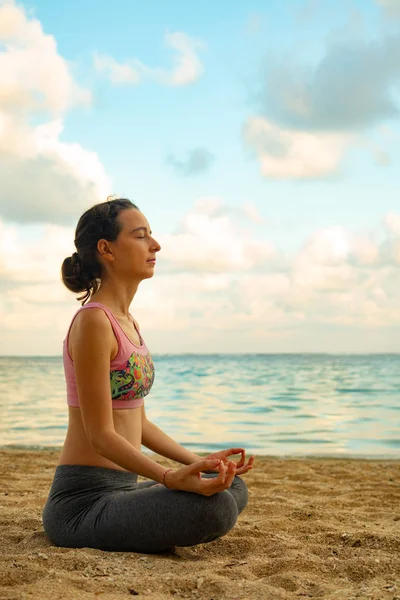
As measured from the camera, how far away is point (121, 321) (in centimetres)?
346

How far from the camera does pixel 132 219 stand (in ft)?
11.4

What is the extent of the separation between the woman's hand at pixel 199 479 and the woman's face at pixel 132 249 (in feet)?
3.49

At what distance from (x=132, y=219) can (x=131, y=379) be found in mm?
843

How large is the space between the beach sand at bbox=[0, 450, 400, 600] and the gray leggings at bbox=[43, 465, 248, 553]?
0.08 metres

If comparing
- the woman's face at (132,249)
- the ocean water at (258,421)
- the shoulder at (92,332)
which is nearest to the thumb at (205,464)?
the shoulder at (92,332)

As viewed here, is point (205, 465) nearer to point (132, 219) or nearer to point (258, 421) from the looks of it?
point (132, 219)

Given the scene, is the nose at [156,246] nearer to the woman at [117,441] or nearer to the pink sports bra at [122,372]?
the woman at [117,441]

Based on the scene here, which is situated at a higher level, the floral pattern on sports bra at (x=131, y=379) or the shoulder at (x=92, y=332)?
the shoulder at (x=92, y=332)

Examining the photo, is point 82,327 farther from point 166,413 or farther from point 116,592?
point 166,413

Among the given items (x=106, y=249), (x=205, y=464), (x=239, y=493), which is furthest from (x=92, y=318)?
(x=239, y=493)

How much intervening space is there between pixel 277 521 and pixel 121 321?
5.79ft

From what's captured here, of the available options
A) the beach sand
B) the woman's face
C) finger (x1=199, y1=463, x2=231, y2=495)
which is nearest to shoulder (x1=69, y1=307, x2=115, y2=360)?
the woman's face

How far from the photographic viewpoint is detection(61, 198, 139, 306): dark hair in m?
3.44

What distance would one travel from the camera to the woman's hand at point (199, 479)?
290cm
